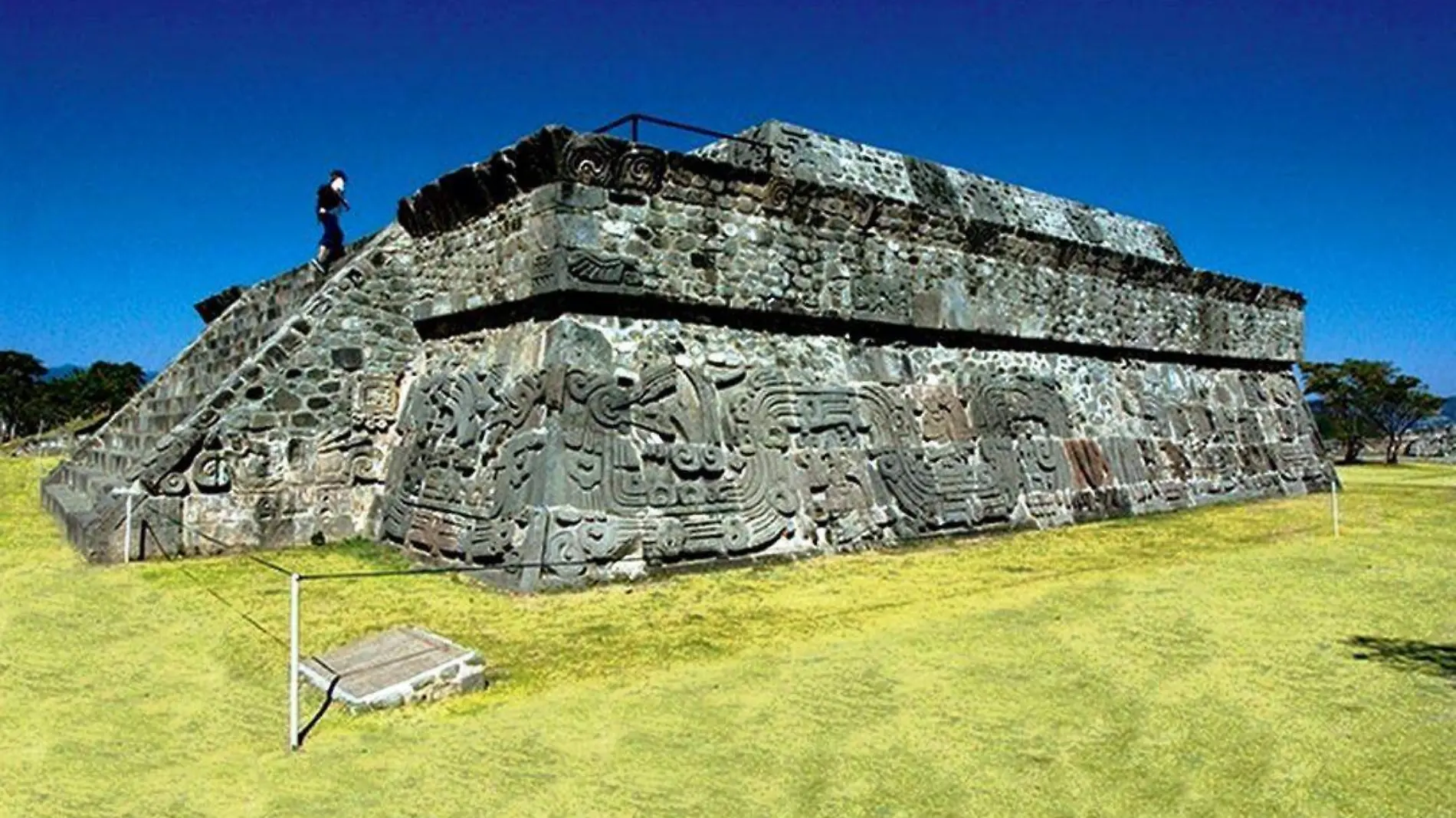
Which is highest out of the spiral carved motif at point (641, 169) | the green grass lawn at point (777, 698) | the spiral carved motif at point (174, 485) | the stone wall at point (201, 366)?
the spiral carved motif at point (641, 169)

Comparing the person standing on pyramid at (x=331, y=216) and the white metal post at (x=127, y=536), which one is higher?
the person standing on pyramid at (x=331, y=216)

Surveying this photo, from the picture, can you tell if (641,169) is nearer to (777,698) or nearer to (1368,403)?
(777,698)

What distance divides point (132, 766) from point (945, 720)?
9.26ft

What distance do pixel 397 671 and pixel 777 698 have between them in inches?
63.0

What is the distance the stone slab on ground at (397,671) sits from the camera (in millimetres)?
3672

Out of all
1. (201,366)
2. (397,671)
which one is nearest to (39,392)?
(201,366)

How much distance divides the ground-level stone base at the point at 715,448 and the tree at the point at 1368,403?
23723 millimetres

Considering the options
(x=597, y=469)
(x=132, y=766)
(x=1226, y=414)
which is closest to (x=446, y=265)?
(x=597, y=469)

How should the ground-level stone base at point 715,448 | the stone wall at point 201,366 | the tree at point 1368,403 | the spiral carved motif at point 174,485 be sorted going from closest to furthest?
the ground-level stone base at point 715,448 < the spiral carved motif at point 174,485 < the stone wall at point 201,366 < the tree at point 1368,403

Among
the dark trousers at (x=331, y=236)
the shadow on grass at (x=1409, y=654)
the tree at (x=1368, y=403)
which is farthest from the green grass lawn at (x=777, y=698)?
the tree at (x=1368, y=403)

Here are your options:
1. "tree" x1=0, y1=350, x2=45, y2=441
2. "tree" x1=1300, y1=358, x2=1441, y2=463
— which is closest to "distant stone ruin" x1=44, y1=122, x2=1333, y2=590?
"tree" x1=1300, y1=358, x2=1441, y2=463

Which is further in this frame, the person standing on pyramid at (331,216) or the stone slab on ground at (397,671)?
the person standing on pyramid at (331,216)

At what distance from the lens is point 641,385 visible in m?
6.85

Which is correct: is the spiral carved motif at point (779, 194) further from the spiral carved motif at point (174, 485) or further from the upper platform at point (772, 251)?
the spiral carved motif at point (174, 485)
